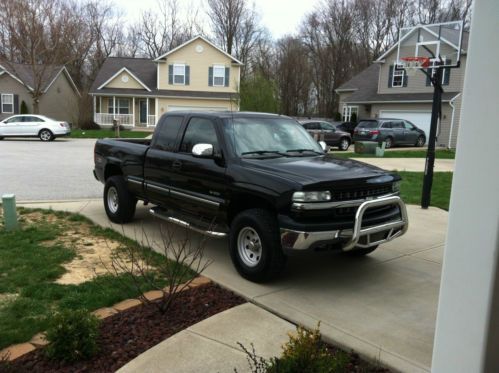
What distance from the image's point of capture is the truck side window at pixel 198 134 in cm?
605

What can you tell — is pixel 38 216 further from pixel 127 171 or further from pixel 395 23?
pixel 395 23

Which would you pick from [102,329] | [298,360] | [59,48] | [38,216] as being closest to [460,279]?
[298,360]

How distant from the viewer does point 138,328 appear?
4.01 meters

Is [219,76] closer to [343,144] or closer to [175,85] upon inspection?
[175,85]

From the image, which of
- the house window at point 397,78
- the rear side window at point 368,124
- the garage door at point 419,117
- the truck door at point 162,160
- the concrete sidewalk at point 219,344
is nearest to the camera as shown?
the concrete sidewalk at point 219,344

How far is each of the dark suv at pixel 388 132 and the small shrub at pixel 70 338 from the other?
920 inches

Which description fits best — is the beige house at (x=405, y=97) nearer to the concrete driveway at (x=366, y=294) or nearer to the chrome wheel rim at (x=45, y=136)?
the chrome wheel rim at (x=45, y=136)

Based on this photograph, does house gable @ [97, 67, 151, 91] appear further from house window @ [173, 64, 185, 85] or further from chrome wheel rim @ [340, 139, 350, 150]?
chrome wheel rim @ [340, 139, 350, 150]

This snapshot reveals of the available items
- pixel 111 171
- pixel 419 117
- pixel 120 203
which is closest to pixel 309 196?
pixel 120 203

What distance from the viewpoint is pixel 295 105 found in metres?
51.4

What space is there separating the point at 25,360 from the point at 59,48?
37711 mm

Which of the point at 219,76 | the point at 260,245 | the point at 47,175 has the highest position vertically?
the point at 219,76

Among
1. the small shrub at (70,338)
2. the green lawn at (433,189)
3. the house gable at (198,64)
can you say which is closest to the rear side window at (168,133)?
the small shrub at (70,338)

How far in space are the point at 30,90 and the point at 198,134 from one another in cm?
3493
